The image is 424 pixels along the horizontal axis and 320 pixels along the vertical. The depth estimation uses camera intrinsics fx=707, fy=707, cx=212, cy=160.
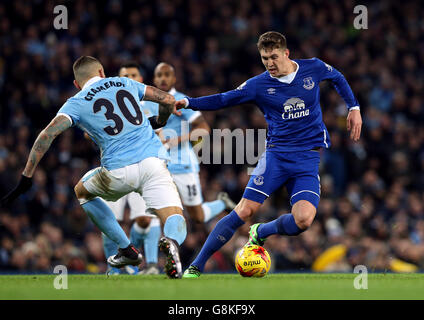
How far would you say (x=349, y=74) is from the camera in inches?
663

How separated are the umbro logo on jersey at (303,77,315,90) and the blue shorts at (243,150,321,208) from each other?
663 mm

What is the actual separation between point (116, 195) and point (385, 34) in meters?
12.8

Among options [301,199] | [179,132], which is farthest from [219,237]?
[179,132]

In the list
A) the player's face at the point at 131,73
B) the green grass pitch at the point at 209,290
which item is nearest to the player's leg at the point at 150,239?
the player's face at the point at 131,73

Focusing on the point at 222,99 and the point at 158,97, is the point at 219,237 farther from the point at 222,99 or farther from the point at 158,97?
the point at 158,97

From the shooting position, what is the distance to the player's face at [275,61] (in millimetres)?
7176

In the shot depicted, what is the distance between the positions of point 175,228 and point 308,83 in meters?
2.07

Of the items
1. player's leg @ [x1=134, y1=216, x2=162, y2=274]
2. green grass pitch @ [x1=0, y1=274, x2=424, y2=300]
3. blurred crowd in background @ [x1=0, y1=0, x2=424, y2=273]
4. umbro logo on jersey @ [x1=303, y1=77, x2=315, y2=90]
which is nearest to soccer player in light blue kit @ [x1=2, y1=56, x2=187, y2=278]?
green grass pitch @ [x1=0, y1=274, x2=424, y2=300]

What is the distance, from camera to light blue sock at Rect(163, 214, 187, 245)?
662cm

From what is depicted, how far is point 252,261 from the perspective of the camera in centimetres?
729

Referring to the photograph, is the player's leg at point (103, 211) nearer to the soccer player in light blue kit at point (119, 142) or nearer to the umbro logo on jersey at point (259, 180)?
the soccer player in light blue kit at point (119, 142)

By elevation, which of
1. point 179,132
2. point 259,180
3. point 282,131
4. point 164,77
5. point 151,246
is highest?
point 164,77

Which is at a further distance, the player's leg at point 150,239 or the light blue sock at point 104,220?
the player's leg at point 150,239
